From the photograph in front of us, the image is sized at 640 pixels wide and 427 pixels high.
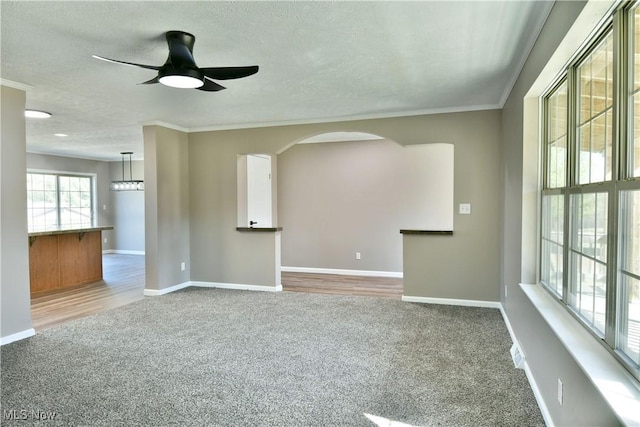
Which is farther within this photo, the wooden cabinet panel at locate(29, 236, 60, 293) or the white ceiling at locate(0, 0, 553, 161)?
the wooden cabinet panel at locate(29, 236, 60, 293)

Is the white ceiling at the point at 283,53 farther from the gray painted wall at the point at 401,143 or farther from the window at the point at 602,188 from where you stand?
the window at the point at 602,188

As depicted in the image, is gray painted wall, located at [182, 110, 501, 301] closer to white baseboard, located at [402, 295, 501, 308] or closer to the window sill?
white baseboard, located at [402, 295, 501, 308]

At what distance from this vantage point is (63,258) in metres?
5.99

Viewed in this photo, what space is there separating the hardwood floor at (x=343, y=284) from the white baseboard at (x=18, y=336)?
2.97 metres

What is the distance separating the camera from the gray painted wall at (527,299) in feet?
5.16

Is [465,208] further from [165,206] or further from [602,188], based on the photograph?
[165,206]

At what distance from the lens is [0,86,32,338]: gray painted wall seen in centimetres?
339

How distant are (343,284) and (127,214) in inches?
258

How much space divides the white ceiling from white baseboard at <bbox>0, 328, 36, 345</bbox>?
7.48 ft

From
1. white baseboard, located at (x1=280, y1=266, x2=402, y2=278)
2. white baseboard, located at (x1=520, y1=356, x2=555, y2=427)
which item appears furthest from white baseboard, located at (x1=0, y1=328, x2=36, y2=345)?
white baseboard, located at (x1=520, y1=356, x2=555, y2=427)

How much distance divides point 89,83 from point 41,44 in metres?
0.90

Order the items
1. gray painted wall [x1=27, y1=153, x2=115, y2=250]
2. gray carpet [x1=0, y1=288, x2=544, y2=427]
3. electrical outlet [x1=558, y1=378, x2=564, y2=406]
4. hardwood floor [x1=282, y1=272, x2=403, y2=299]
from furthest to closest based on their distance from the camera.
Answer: gray painted wall [x1=27, y1=153, x2=115, y2=250]
hardwood floor [x1=282, y1=272, x2=403, y2=299]
gray carpet [x1=0, y1=288, x2=544, y2=427]
electrical outlet [x1=558, y1=378, x2=564, y2=406]

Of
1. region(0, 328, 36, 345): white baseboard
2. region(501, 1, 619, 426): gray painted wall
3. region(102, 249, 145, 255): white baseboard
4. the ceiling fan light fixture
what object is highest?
the ceiling fan light fixture

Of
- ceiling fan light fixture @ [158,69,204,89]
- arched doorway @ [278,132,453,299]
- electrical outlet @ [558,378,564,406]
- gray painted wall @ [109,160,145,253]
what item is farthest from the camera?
gray painted wall @ [109,160,145,253]
